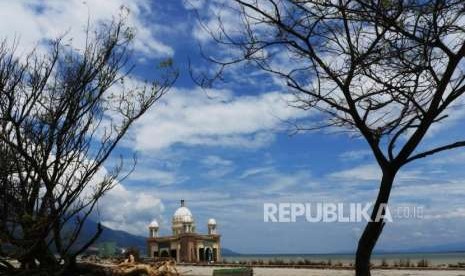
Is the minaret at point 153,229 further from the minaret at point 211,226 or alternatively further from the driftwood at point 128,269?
the driftwood at point 128,269

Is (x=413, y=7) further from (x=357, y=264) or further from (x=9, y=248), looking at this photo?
(x=9, y=248)

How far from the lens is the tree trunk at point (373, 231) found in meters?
8.46

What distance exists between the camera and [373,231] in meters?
8.48

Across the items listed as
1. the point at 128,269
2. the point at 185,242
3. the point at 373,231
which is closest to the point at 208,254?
the point at 185,242

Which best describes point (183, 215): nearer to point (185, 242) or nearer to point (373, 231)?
point (185, 242)

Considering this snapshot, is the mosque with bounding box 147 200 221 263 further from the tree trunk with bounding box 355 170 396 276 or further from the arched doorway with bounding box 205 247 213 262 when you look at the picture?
the tree trunk with bounding box 355 170 396 276

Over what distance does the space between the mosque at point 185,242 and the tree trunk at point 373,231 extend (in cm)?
4827

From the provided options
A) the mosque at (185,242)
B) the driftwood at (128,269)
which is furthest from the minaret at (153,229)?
the driftwood at (128,269)

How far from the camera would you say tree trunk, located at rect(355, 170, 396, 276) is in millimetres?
8461

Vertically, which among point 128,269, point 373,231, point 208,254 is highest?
point 373,231

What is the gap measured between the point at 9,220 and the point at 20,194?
684mm

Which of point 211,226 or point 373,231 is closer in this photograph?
point 373,231

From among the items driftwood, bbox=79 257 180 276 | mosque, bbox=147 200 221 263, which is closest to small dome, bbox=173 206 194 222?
mosque, bbox=147 200 221 263

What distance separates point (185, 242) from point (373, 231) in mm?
50462
